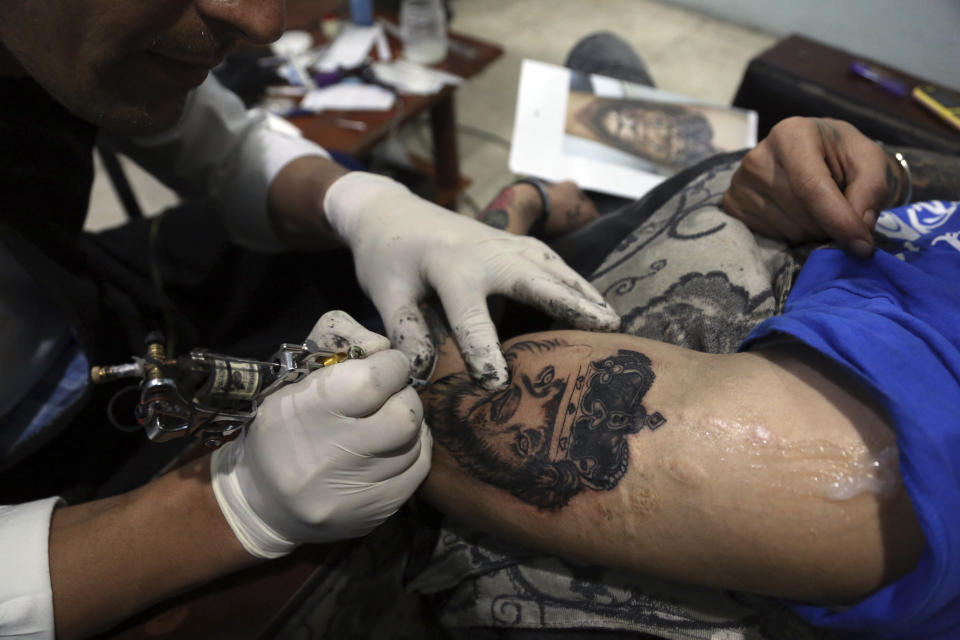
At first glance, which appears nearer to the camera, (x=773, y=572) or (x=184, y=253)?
(x=773, y=572)

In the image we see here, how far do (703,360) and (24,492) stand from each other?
1097 millimetres

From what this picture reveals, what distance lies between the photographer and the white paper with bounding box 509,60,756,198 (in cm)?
148

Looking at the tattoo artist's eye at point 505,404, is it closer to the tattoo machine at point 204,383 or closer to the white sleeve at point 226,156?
the tattoo machine at point 204,383

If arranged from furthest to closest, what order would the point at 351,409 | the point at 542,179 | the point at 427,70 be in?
the point at 427,70 < the point at 542,179 < the point at 351,409

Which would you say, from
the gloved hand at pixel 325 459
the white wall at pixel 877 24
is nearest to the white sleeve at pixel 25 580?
the gloved hand at pixel 325 459

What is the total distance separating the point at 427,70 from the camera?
6.72 ft

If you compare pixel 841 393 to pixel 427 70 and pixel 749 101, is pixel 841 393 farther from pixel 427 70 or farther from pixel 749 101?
pixel 427 70

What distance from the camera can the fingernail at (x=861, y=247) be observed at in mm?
716

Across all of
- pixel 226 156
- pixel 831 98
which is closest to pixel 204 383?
pixel 226 156

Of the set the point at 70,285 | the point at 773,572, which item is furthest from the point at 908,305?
the point at 70,285

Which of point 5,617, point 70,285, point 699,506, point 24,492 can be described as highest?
point 699,506

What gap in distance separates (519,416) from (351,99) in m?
1.53

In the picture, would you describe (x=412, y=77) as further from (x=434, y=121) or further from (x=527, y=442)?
(x=527, y=442)

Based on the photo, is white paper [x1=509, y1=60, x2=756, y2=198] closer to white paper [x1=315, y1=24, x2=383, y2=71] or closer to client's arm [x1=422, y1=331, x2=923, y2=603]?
white paper [x1=315, y1=24, x2=383, y2=71]
